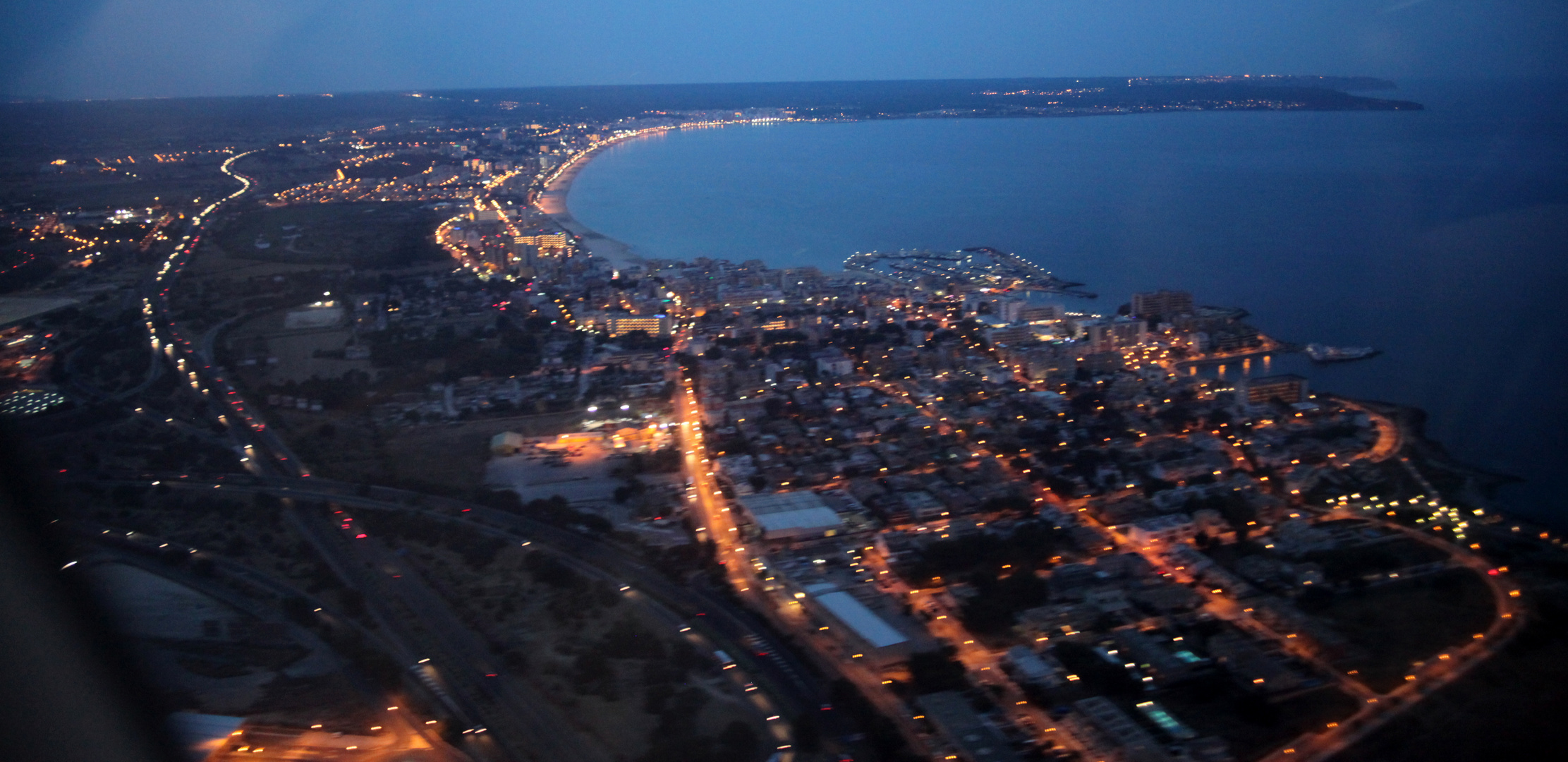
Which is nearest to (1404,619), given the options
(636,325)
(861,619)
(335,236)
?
(861,619)

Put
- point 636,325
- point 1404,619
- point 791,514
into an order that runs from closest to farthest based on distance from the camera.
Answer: point 1404,619 < point 791,514 < point 636,325

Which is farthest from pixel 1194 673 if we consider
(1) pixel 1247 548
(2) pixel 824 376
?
(2) pixel 824 376

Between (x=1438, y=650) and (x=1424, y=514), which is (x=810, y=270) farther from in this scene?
(x=1438, y=650)

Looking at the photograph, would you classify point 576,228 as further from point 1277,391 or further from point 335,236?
point 1277,391

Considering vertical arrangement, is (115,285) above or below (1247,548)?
above

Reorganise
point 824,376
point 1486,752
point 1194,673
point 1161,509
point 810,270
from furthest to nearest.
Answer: point 810,270, point 824,376, point 1161,509, point 1194,673, point 1486,752
